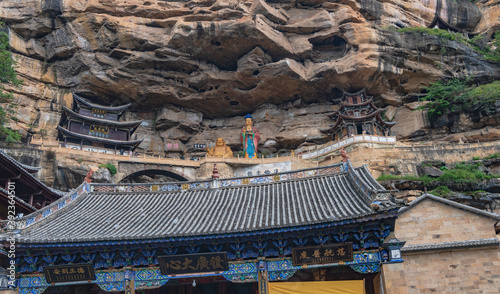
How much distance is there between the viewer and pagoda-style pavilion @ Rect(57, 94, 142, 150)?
114ft

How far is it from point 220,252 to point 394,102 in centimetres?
3359

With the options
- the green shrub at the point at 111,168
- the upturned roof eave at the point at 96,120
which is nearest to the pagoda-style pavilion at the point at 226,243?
the green shrub at the point at 111,168

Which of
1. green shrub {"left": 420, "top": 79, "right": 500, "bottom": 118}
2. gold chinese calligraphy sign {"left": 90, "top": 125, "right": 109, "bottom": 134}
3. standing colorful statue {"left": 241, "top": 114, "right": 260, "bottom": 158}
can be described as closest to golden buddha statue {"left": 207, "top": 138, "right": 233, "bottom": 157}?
standing colorful statue {"left": 241, "top": 114, "right": 260, "bottom": 158}

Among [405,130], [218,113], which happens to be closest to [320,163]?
[405,130]

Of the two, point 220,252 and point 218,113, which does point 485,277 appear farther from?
point 218,113

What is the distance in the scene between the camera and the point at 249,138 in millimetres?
39875

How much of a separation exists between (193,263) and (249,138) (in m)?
29.7

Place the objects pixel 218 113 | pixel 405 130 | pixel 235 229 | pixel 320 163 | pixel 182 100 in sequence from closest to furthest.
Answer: pixel 235 229, pixel 320 163, pixel 405 130, pixel 182 100, pixel 218 113

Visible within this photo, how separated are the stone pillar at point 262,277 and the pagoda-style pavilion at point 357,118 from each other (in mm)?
26847

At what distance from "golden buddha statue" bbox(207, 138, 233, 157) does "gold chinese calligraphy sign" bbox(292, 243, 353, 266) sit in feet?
91.4

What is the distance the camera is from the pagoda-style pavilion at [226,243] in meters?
9.98

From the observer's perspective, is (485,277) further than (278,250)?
Yes

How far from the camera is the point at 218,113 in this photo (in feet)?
142

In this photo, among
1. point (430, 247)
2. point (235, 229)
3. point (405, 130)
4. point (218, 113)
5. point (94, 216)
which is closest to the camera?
point (235, 229)
